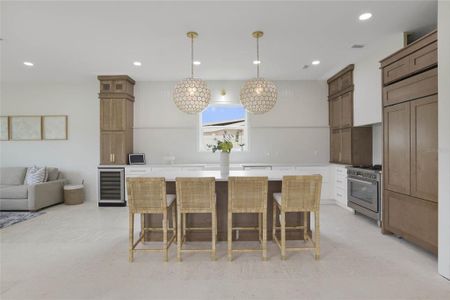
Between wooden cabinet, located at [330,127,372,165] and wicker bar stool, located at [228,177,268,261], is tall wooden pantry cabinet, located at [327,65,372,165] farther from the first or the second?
wicker bar stool, located at [228,177,268,261]

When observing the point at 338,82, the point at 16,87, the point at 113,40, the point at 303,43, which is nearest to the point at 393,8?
the point at 303,43

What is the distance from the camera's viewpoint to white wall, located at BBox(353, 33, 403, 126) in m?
3.71

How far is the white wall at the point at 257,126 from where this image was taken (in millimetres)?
5809

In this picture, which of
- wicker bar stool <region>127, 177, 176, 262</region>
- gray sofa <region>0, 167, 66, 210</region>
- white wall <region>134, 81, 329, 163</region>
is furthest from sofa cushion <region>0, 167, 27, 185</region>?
wicker bar stool <region>127, 177, 176, 262</region>

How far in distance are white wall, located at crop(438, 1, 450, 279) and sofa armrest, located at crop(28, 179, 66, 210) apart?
6.23 metres

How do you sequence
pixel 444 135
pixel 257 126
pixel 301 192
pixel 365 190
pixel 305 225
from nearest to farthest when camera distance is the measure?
pixel 444 135 < pixel 301 192 < pixel 305 225 < pixel 365 190 < pixel 257 126

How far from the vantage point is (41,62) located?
14.8 feet

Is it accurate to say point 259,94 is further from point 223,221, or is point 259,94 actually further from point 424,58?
point 424,58

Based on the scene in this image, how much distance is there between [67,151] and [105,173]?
4.78 ft

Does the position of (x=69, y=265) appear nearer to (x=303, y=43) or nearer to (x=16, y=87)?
(x=303, y=43)

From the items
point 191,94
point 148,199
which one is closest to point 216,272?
point 148,199

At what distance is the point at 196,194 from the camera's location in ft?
8.63

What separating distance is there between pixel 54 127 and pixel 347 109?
6.64 metres

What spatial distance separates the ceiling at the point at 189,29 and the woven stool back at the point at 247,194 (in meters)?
1.95
